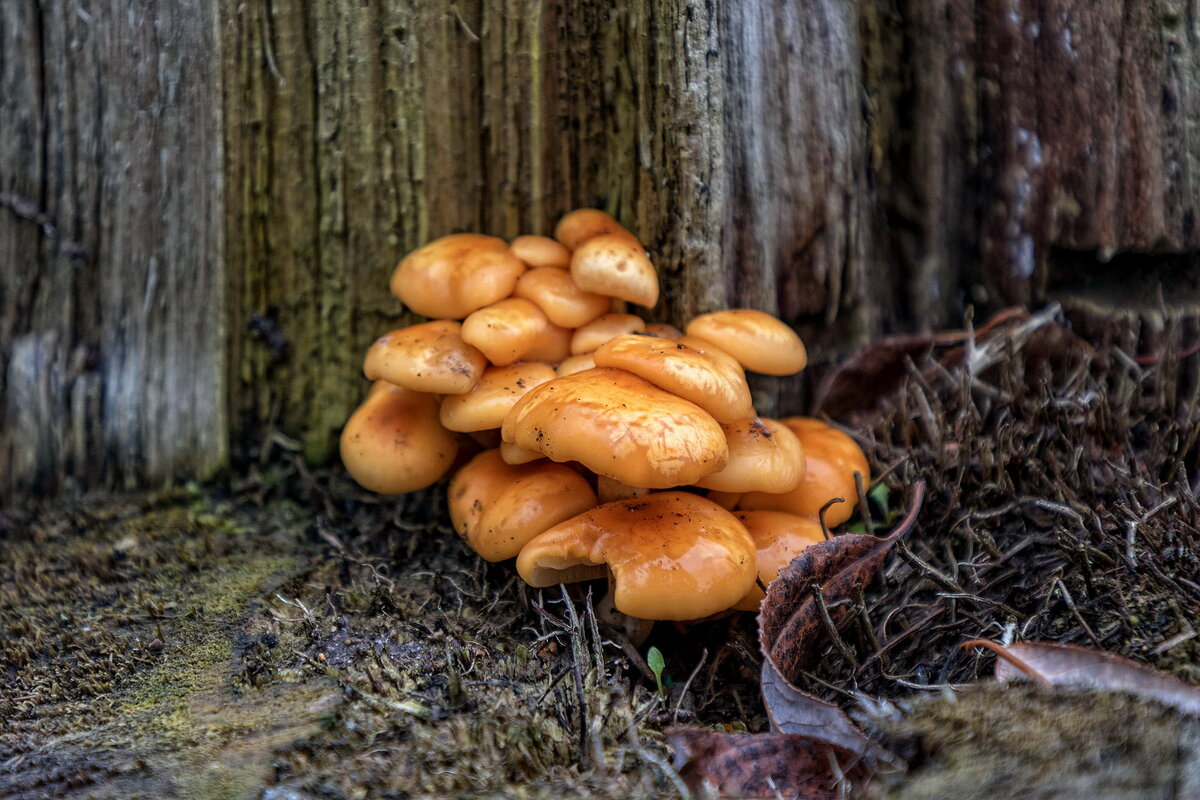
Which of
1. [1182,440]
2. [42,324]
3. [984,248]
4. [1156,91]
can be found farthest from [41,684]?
[1156,91]

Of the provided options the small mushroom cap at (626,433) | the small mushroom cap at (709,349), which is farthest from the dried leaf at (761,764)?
the small mushroom cap at (709,349)

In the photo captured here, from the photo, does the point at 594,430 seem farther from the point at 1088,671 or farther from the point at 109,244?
the point at 109,244

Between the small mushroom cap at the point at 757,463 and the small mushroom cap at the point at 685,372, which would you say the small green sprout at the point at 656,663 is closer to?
the small mushroom cap at the point at 757,463

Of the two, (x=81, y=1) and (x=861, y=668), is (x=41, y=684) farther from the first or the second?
(x=81, y=1)

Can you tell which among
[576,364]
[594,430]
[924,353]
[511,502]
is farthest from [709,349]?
[924,353]

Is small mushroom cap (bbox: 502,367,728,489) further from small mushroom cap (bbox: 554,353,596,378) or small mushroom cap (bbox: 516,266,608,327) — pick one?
small mushroom cap (bbox: 516,266,608,327)
